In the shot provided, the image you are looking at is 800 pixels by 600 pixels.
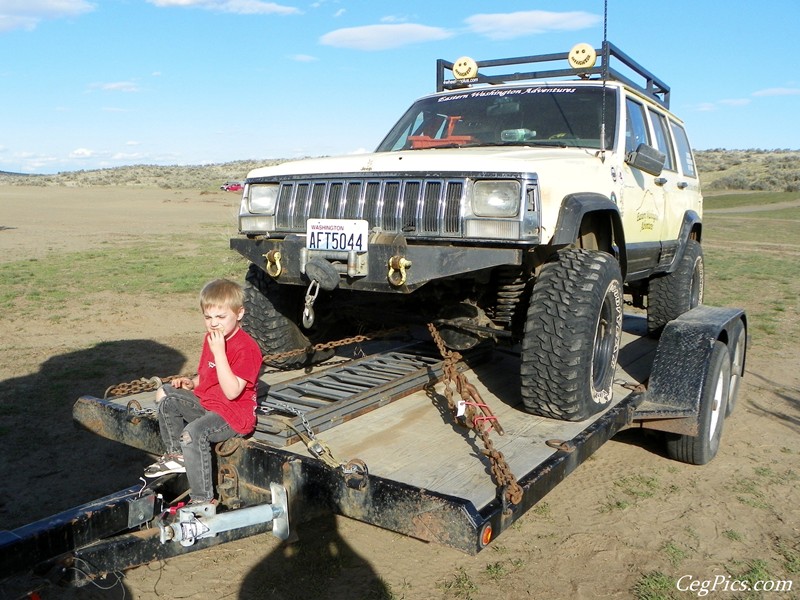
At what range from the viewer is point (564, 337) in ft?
12.7

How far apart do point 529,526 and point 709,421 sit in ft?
4.71

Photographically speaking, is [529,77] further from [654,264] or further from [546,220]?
[546,220]

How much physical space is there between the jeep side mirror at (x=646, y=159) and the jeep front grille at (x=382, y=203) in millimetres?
1649

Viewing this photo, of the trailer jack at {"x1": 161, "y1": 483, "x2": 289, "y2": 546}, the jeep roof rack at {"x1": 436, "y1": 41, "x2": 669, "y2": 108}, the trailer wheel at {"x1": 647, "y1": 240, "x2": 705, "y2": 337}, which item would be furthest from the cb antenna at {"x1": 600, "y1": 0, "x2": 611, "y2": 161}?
the trailer jack at {"x1": 161, "y1": 483, "x2": 289, "y2": 546}

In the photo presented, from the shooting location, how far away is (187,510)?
9.03ft

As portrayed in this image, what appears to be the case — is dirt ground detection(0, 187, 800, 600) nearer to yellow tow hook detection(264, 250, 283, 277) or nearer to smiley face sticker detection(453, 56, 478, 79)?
yellow tow hook detection(264, 250, 283, 277)

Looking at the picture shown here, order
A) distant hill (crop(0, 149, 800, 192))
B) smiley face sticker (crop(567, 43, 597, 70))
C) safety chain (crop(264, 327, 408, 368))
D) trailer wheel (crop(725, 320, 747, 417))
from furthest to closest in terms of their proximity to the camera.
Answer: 1. distant hill (crop(0, 149, 800, 192))
2. smiley face sticker (crop(567, 43, 597, 70))
3. trailer wheel (crop(725, 320, 747, 417))
4. safety chain (crop(264, 327, 408, 368))

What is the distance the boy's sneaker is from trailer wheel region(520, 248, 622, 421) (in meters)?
1.75

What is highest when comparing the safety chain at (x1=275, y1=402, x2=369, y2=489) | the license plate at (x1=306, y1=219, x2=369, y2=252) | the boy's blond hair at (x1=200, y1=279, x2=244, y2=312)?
the license plate at (x1=306, y1=219, x2=369, y2=252)

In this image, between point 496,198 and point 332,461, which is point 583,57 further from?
point 332,461

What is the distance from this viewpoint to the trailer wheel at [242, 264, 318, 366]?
4977 millimetres

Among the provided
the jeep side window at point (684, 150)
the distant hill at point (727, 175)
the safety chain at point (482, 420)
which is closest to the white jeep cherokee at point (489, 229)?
the safety chain at point (482, 420)

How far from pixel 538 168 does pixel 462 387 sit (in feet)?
3.86

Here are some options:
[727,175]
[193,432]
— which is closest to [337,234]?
[193,432]
